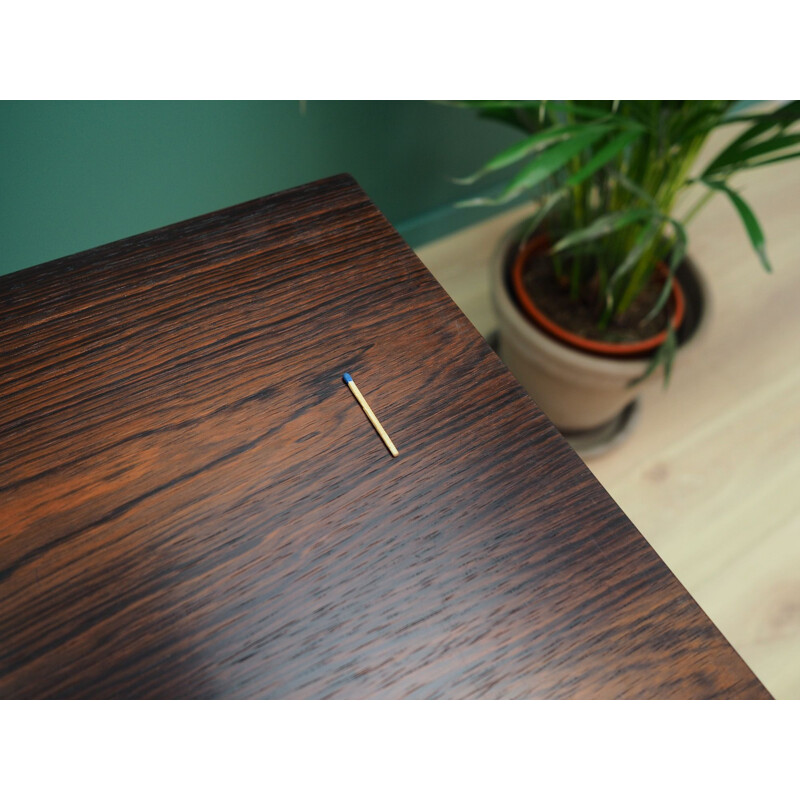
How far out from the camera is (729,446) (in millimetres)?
1279

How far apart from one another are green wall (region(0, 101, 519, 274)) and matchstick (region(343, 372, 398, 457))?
1.93ft

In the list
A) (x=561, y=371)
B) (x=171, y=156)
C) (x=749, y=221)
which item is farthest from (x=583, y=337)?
(x=171, y=156)

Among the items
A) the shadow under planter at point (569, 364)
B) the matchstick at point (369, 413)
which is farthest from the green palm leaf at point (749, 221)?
the matchstick at point (369, 413)

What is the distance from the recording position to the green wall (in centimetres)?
85

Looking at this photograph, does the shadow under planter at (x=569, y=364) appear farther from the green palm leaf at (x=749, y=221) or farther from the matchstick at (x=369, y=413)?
the matchstick at (x=369, y=413)

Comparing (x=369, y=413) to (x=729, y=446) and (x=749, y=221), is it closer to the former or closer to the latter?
(x=749, y=221)

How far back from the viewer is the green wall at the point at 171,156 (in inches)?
33.4

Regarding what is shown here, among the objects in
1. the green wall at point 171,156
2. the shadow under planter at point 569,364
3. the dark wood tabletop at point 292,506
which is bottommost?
the dark wood tabletop at point 292,506

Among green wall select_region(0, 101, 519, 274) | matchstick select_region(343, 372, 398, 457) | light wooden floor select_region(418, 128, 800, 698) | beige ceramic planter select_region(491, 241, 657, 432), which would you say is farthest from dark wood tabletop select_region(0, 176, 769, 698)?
light wooden floor select_region(418, 128, 800, 698)

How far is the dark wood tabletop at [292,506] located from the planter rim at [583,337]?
0.56 meters

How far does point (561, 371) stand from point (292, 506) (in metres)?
0.70

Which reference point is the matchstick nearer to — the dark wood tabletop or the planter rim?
the dark wood tabletop
